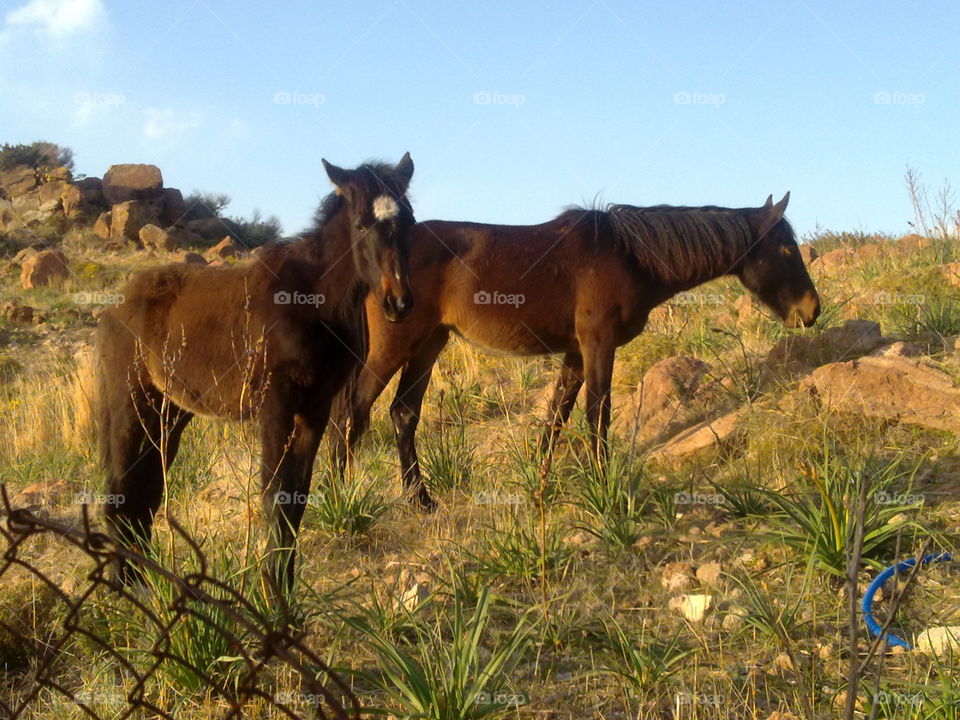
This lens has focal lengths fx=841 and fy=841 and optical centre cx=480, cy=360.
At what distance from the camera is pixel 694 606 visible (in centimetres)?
397

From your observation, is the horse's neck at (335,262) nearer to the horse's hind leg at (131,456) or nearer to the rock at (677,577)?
the horse's hind leg at (131,456)

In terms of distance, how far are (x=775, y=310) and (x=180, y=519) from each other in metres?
5.43

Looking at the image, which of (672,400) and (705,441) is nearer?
(705,441)

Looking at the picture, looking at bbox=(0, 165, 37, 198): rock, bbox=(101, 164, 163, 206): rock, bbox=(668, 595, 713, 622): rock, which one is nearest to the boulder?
bbox=(668, 595, 713, 622): rock

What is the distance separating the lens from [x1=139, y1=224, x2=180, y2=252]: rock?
2598cm

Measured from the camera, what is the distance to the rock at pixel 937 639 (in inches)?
134

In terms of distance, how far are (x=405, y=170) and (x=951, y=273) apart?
26.3 feet

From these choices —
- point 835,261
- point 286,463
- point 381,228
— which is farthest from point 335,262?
point 835,261

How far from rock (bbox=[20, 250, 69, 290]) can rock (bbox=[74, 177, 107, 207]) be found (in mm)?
8720

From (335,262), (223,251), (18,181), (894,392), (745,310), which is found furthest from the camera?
(18,181)

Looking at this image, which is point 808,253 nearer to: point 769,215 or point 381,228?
point 769,215

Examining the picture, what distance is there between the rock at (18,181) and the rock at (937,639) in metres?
33.0

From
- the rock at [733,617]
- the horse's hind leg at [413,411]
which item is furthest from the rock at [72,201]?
the rock at [733,617]

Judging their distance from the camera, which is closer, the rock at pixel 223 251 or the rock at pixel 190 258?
the rock at pixel 190 258
